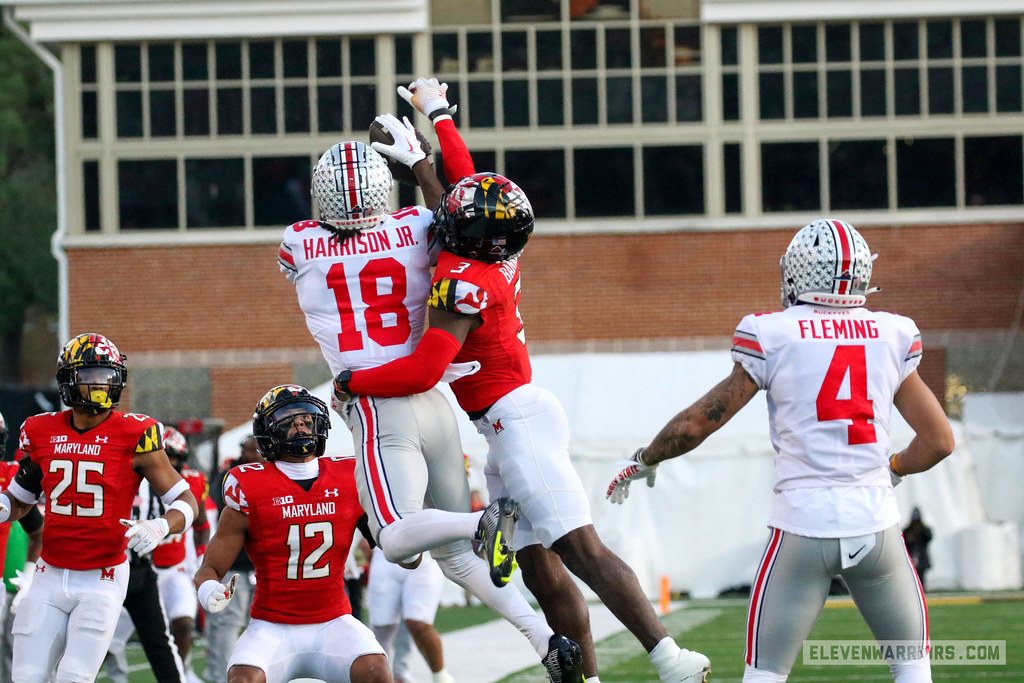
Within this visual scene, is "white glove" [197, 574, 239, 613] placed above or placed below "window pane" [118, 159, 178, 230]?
below

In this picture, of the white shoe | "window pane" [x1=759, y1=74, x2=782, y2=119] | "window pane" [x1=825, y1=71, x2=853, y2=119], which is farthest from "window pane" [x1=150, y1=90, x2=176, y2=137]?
the white shoe

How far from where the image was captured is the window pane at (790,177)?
25.6 m

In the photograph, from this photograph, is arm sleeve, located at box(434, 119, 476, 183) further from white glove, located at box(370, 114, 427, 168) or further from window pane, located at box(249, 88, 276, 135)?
window pane, located at box(249, 88, 276, 135)

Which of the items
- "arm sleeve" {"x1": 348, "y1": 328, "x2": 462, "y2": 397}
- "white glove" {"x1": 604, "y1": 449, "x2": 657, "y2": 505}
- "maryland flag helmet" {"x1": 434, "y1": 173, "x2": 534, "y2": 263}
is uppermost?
"maryland flag helmet" {"x1": 434, "y1": 173, "x2": 534, "y2": 263}

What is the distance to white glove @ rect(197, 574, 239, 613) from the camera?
662cm

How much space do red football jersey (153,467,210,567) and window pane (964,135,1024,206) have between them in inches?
688

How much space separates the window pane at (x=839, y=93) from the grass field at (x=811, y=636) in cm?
934

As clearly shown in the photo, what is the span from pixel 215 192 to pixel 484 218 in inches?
799

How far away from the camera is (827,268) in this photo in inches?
227

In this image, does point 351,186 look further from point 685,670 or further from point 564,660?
point 685,670

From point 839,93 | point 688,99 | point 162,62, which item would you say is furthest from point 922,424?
point 162,62

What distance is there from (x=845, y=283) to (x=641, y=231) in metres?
19.9

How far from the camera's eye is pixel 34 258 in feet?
143

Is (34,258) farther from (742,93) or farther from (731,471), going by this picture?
(731,471)
